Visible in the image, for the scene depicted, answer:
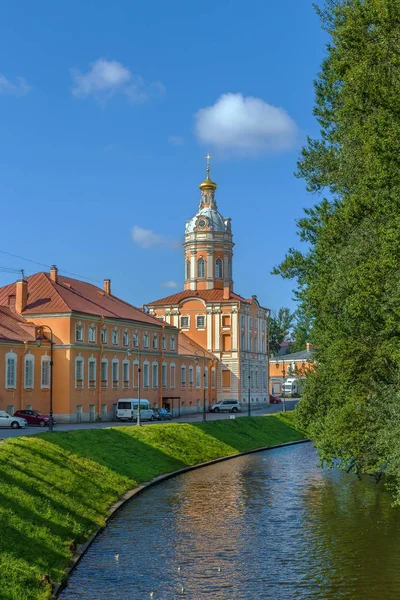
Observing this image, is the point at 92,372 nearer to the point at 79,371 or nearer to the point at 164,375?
the point at 79,371

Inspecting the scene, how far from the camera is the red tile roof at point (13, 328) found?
56.1 meters

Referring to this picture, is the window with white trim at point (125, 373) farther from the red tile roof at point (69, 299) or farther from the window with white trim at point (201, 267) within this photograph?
the window with white trim at point (201, 267)

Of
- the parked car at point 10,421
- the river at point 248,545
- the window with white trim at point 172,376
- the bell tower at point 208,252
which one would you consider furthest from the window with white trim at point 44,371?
the bell tower at point 208,252

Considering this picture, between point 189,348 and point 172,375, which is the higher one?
point 189,348

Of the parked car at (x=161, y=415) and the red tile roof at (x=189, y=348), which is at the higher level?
the red tile roof at (x=189, y=348)

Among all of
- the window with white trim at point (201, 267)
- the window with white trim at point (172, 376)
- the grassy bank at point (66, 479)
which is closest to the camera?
the grassy bank at point (66, 479)

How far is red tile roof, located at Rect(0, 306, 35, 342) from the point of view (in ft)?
184

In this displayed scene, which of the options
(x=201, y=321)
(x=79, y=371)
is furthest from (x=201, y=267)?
(x=79, y=371)

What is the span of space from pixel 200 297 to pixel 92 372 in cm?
3086

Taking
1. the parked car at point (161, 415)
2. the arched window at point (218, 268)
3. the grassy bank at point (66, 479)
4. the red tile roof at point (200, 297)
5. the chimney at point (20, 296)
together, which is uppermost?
the arched window at point (218, 268)

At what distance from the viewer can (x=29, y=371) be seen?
2269 inches

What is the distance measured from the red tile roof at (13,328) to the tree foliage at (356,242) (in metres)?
28.5

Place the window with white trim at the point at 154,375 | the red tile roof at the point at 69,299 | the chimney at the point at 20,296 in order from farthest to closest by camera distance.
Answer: the window with white trim at the point at 154,375, the chimney at the point at 20,296, the red tile roof at the point at 69,299

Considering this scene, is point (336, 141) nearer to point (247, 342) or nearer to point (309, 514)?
point (309, 514)
